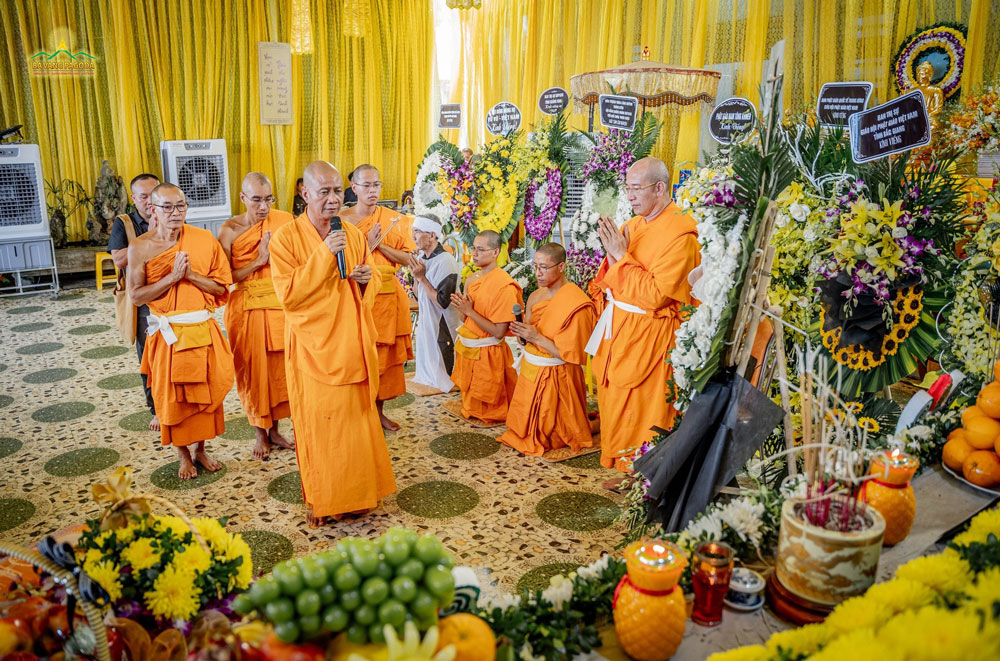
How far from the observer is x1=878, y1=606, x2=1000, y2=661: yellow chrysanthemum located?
1.00 meters

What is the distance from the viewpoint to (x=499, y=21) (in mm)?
10250

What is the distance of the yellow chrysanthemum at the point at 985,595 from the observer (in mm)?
1121

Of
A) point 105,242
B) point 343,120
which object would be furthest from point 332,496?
point 343,120

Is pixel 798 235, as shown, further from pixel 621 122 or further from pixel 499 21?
pixel 499 21

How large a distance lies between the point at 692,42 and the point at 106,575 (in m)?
8.23

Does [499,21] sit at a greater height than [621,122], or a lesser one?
greater

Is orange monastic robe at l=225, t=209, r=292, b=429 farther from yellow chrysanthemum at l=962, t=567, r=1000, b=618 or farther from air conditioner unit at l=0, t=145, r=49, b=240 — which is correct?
air conditioner unit at l=0, t=145, r=49, b=240

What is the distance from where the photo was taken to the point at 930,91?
6035 mm

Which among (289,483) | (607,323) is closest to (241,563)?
(289,483)

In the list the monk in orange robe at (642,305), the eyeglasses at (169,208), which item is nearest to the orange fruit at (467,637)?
the monk in orange robe at (642,305)

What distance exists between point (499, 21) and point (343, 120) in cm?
319

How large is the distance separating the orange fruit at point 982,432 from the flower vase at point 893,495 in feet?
1.37

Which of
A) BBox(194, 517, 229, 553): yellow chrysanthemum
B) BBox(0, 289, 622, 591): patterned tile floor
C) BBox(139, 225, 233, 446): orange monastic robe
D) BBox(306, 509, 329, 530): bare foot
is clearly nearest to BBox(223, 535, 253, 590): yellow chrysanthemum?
BBox(194, 517, 229, 553): yellow chrysanthemum

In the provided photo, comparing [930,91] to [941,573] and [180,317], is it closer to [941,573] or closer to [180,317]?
[941,573]
